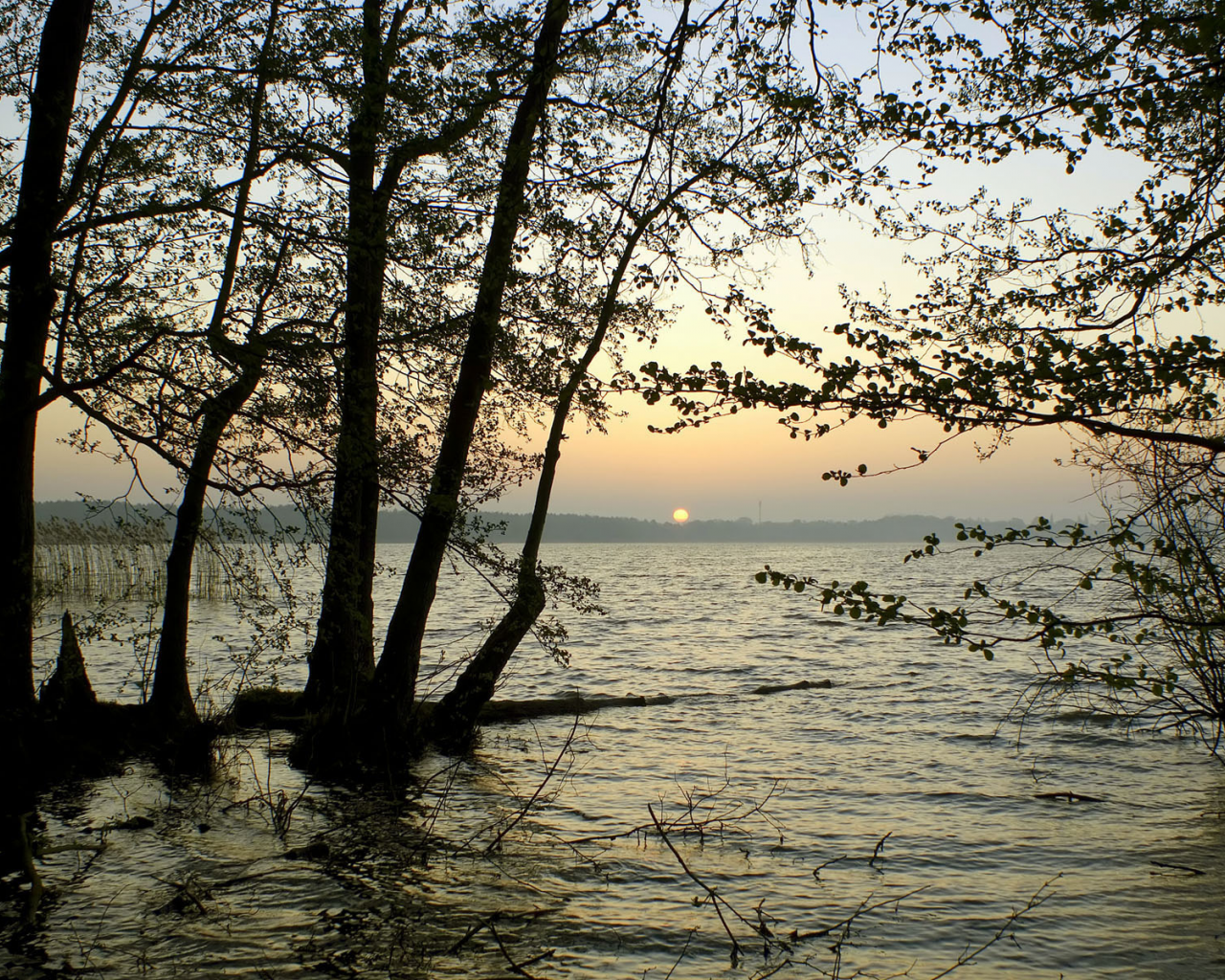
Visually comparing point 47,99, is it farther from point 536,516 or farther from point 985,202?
point 985,202

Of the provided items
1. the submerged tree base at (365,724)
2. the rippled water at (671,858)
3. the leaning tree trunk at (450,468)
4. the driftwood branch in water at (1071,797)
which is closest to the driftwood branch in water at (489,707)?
the submerged tree base at (365,724)

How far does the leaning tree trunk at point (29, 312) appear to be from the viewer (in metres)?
9.30

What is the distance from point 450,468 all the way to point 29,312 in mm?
4990

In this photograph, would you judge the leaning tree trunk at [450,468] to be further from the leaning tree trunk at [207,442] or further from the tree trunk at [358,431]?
the leaning tree trunk at [207,442]

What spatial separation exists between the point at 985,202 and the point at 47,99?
31.0 ft

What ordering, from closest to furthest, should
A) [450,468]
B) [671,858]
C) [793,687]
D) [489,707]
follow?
[671,858], [450,468], [489,707], [793,687]

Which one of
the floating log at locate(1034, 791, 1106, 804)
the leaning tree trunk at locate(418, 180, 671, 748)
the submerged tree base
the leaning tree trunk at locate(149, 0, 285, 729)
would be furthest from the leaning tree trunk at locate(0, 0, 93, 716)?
the floating log at locate(1034, 791, 1106, 804)

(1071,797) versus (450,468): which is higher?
(450,468)

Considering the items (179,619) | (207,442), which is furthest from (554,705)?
(207,442)

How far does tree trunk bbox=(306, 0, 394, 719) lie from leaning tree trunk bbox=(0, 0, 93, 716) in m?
2.97

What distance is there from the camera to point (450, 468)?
12227 mm

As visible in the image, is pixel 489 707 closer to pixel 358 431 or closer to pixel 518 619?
pixel 518 619

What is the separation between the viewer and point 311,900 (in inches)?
319

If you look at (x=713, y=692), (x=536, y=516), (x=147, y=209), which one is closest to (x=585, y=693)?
(x=713, y=692)
